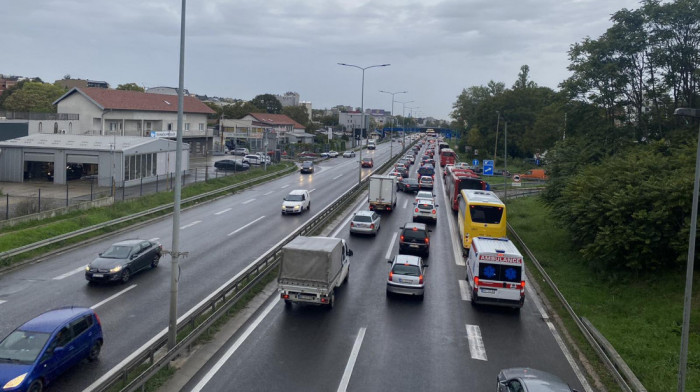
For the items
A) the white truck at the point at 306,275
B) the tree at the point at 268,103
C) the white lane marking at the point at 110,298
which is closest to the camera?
the white truck at the point at 306,275

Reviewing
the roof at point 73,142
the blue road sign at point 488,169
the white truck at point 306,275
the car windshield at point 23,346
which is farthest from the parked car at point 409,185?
the car windshield at point 23,346

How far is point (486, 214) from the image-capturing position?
90.5 feet

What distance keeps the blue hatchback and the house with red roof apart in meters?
53.0

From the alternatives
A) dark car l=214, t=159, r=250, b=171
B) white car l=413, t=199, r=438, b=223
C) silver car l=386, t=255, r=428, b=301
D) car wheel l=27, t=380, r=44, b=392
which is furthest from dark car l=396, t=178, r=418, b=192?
car wheel l=27, t=380, r=44, b=392

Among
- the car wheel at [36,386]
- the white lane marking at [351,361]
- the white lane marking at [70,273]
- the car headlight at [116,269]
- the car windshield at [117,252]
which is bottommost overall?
the white lane marking at [351,361]

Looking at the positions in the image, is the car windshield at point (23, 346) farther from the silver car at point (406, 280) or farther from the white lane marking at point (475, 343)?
the silver car at point (406, 280)

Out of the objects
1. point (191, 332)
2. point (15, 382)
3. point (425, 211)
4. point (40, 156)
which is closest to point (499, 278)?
point (191, 332)

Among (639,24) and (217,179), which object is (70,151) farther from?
(639,24)

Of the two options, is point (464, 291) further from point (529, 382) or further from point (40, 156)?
point (40, 156)

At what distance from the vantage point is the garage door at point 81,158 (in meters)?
47.1

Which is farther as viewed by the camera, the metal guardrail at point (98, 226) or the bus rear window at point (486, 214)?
the bus rear window at point (486, 214)

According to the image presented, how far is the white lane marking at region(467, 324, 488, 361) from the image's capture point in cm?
1558

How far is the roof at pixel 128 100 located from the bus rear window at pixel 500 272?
59070 mm

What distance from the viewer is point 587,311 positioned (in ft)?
65.3
